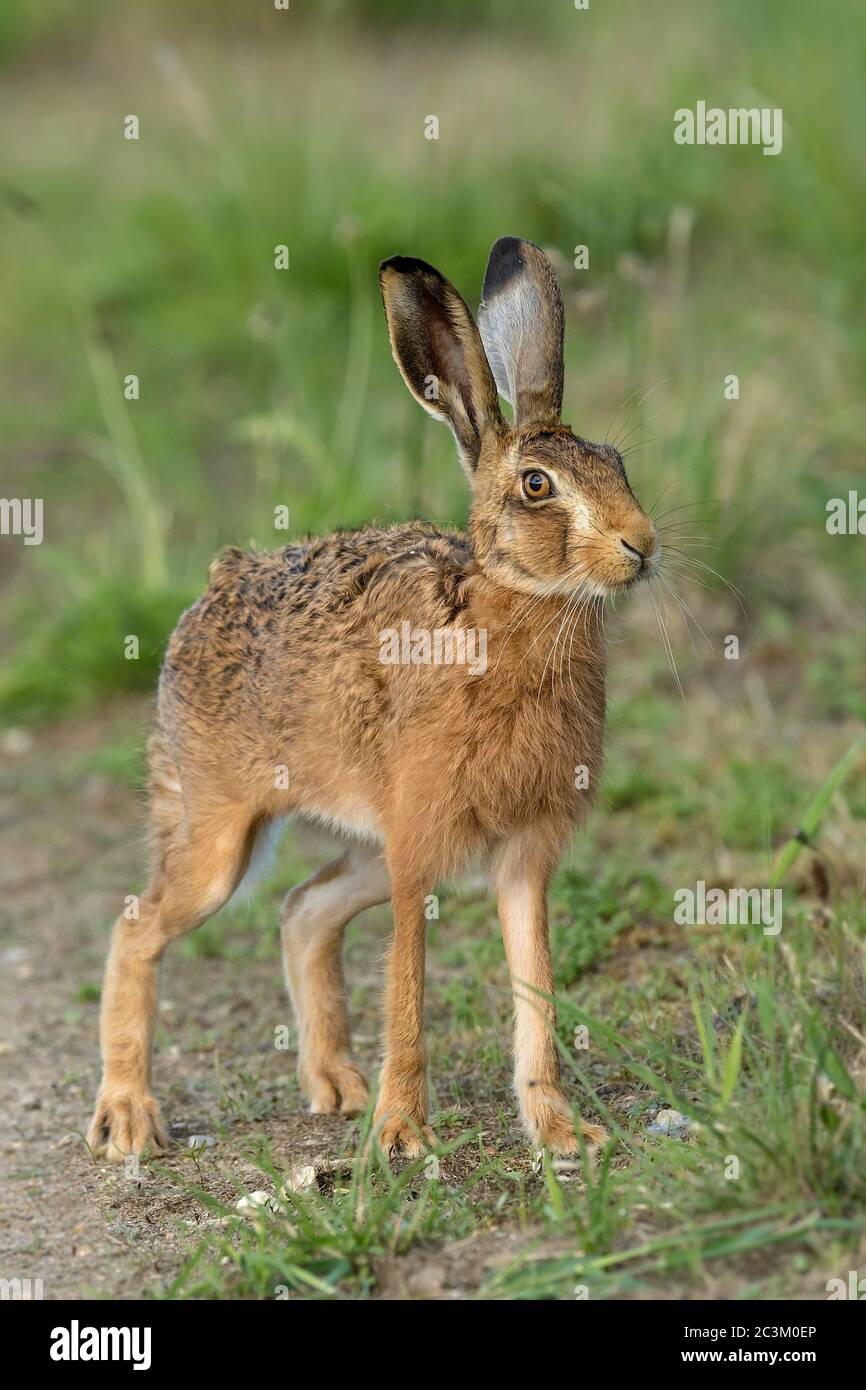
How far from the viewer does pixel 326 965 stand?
5.26 meters

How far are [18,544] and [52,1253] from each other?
645 cm

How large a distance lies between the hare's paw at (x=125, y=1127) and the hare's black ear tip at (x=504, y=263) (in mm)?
2243

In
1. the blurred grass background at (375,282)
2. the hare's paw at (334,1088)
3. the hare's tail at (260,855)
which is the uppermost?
the blurred grass background at (375,282)

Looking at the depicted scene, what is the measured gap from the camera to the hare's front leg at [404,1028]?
175 inches

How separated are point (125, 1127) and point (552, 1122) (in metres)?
1.14

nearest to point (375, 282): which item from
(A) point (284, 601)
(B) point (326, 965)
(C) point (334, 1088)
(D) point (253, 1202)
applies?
(A) point (284, 601)

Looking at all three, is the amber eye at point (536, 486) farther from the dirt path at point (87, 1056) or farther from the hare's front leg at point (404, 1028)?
the dirt path at point (87, 1056)

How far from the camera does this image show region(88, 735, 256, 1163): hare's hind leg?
16.1 feet

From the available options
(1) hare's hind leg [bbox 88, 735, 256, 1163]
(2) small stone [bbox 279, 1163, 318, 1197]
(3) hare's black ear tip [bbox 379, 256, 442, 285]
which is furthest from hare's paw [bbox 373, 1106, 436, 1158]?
(3) hare's black ear tip [bbox 379, 256, 442, 285]

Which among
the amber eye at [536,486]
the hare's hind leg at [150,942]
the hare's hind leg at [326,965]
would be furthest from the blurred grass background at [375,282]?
the hare's hind leg at [150,942]

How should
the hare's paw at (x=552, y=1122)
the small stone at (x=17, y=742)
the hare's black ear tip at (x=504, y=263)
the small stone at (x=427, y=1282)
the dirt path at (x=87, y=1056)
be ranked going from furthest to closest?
the small stone at (x=17, y=742), the hare's black ear tip at (x=504, y=263), the hare's paw at (x=552, y=1122), the dirt path at (x=87, y=1056), the small stone at (x=427, y=1282)

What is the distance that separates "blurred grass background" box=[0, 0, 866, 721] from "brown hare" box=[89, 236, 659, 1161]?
72.4 inches

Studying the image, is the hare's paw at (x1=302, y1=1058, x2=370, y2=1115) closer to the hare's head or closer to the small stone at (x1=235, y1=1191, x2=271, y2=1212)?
the small stone at (x1=235, y1=1191, x2=271, y2=1212)
